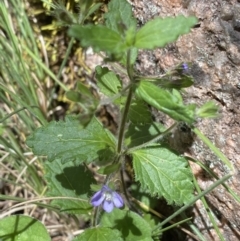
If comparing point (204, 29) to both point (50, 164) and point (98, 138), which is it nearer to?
point (98, 138)

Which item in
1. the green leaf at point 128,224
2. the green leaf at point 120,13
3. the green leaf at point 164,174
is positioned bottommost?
the green leaf at point 128,224

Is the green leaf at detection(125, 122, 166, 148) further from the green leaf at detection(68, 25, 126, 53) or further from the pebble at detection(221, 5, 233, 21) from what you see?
the green leaf at detection(68, 25, 126, 53)

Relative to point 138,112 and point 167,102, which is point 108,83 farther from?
point 167,102

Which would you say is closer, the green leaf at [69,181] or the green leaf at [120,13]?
the green leaf at [120,13]

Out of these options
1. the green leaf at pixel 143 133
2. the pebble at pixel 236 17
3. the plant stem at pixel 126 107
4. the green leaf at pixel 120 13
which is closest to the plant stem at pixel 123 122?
the plant stem at pixel 126 107

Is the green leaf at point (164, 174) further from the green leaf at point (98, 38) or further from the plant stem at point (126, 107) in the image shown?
the green leaf at point (98, 38)

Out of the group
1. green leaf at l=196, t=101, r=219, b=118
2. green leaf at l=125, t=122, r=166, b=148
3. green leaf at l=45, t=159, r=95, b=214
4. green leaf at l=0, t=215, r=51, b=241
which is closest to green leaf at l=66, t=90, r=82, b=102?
green leaf at l=196, t=101, r=219, b=118
